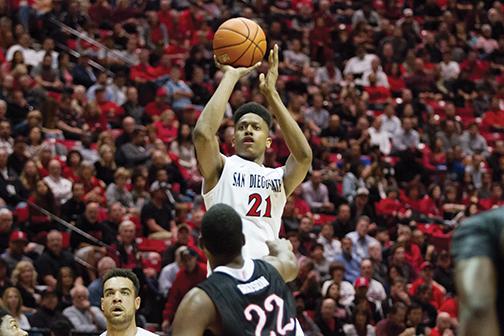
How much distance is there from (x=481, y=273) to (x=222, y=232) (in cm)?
148

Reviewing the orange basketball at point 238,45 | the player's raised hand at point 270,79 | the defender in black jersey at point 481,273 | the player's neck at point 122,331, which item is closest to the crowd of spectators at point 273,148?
the player's neck at point 122,331

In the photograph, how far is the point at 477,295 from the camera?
349 cm

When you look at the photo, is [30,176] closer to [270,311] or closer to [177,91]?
[177,91]

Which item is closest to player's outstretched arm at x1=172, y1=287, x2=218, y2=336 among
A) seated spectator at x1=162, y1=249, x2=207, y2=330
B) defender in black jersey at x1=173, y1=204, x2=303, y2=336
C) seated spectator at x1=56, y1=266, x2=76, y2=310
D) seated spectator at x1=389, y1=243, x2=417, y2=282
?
defender in black jersey at x1=173, y1=204, x2=303, y2=336

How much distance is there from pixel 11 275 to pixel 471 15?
15.3 meters

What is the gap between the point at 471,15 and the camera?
2483cm

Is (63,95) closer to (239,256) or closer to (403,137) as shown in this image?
(403,137)

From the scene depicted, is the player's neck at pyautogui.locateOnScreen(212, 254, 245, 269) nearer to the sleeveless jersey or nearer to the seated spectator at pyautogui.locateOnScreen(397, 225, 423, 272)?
the sleeveless jersey

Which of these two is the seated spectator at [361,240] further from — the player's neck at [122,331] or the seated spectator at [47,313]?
the player's neck at [122,331]

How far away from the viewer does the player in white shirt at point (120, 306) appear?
7.30 metres

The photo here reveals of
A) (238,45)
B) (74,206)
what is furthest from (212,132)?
(74,206)

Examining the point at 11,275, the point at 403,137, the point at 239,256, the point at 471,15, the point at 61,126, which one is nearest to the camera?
the point at 239,256

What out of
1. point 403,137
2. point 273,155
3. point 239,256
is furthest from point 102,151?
point 239,256

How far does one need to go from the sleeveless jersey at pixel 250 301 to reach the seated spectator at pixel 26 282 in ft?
25.2
